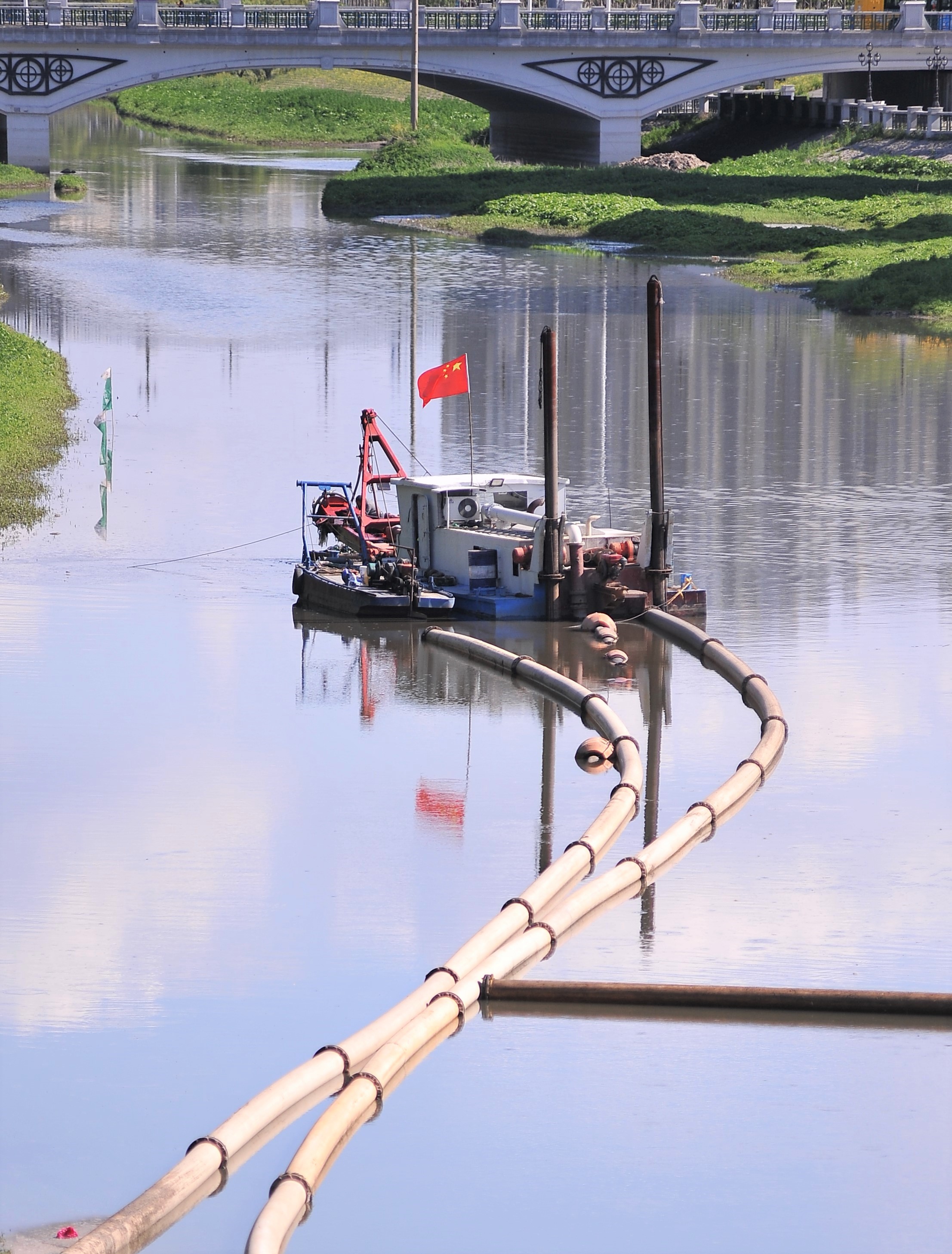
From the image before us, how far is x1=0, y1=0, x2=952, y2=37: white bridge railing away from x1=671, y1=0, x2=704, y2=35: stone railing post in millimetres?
39

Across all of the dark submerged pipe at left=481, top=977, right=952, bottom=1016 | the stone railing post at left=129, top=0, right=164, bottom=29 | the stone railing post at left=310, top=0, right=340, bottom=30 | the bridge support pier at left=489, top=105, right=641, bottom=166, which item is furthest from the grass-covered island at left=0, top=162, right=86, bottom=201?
the dark submerged pipe at left=481, top=977, right=952, bottom=1016

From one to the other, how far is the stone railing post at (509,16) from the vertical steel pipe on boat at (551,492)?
64.3 metres

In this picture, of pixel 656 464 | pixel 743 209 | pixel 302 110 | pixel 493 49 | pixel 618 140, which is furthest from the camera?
pixel 302 110

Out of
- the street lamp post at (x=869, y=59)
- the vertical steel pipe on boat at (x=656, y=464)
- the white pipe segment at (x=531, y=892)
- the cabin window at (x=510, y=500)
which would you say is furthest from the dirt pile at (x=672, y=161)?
the white pipe segment at (x=531, y=892)

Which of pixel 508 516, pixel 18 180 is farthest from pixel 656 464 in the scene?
pixel 18 180

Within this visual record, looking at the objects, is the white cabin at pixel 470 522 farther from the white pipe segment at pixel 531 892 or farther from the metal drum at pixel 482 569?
the white pipe segment at pixel 531 892

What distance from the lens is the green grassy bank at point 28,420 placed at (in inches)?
Answer: 1409

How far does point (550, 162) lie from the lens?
333 ft

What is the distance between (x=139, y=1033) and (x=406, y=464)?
76.8 feet

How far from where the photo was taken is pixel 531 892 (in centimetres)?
1828

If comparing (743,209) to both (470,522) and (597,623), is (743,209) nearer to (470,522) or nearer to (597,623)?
(470,522)

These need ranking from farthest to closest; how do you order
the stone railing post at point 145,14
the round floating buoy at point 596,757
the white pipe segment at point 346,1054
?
1. the stone railing post at point 145,14
2. the round floating buoy at point 596,757
3. the white pipe segment at point 346,1054

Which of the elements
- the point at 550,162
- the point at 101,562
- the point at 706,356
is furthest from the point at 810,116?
the point at 101,562

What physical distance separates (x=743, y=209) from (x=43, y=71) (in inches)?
1283
